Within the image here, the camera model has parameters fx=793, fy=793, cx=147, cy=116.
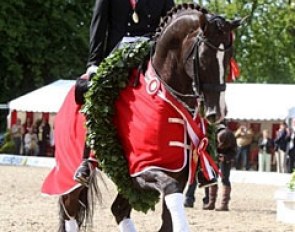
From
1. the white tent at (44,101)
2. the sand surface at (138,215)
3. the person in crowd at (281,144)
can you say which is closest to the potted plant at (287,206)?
the sand surface at (138,215)

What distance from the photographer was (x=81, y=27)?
41.7m

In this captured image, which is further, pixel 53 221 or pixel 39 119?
pixel 39 119

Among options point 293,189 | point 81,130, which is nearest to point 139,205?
point 81,130

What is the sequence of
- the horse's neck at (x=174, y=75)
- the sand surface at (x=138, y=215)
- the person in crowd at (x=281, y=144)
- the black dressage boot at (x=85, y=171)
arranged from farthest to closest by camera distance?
the person in crowd at (x=281, y=144) → the sand surface at (x=138, y=215) → the black dressage boot at (x=85, y=171) → the horse's neck at (x=174, y=75)

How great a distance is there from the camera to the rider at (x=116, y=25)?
7137mm

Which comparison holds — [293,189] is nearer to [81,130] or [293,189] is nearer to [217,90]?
[81,130]

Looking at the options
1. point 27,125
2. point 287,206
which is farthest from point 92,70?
point 27,125

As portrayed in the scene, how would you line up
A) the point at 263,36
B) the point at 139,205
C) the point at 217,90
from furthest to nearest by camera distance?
the point at 263,36 < the point at 139,205 < the point at 217,90

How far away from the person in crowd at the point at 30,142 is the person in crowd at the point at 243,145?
8253mm

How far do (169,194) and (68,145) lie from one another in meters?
2.05

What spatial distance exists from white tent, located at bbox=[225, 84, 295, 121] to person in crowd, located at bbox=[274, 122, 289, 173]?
932 millimetres

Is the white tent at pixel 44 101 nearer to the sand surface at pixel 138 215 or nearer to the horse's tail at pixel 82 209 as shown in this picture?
the sand surface at pixel 138 215

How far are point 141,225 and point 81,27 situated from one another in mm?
30539

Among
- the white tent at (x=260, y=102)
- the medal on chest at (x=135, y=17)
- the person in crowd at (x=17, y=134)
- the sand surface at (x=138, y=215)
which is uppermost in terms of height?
the white tent at (x=260, y=102)
